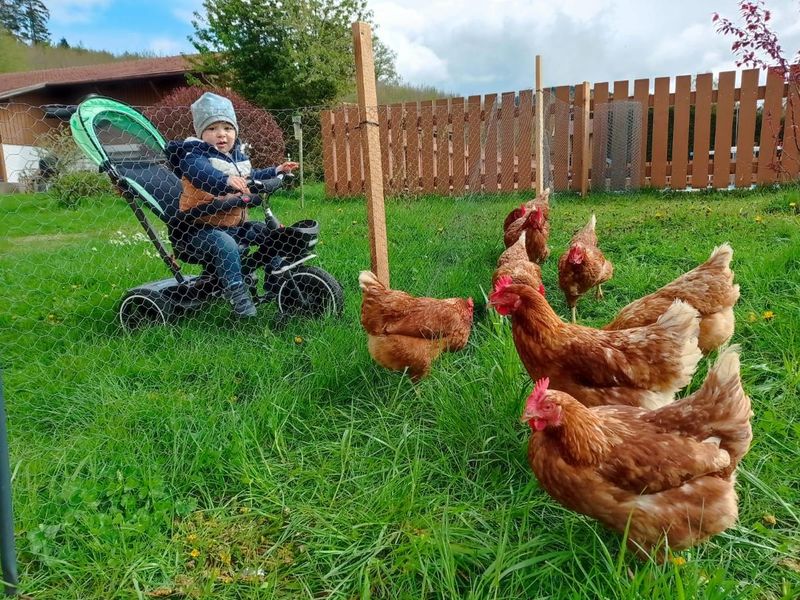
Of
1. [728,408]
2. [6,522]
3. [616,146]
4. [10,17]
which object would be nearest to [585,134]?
[616,146]

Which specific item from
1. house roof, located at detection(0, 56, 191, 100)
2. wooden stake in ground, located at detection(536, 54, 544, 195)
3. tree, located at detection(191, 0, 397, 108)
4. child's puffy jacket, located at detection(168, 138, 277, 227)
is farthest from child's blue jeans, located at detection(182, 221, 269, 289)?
house roof, located at detection(0, 56, 191, 100)

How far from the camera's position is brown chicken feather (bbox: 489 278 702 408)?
6.77ft

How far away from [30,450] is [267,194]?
6.20 feet

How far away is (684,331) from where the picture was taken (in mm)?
2029

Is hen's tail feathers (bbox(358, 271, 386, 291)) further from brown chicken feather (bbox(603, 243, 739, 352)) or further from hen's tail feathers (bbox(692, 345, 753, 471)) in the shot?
hen's tail feathers (bbox(692, 345, 753, 471))

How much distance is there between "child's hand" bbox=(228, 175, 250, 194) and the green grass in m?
0.92

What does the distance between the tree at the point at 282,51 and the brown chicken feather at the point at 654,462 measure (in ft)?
41.5

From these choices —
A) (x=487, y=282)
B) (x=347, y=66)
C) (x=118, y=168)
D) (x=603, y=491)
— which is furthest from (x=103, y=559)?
(x=347, y=66)

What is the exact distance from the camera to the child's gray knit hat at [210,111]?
3186mm

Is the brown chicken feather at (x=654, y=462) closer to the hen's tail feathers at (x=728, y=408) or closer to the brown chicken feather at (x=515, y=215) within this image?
the hen's tail feathers at (x=728, y=408)

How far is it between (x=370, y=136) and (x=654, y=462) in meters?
2.17

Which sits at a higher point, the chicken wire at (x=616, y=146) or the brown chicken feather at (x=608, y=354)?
the chicken wire at (x=616, y=146)

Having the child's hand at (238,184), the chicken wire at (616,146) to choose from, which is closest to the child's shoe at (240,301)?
the child's hand at (238,184)

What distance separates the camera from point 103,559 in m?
1.67
